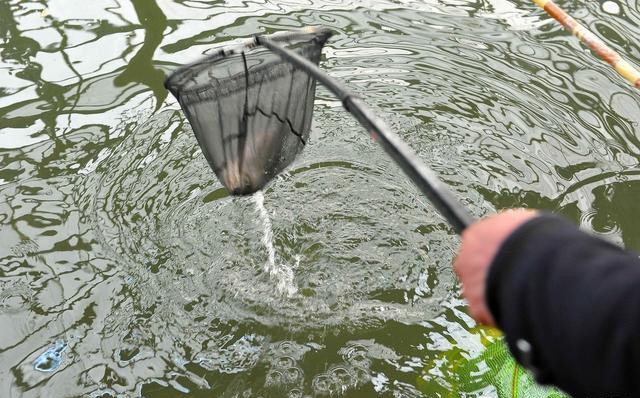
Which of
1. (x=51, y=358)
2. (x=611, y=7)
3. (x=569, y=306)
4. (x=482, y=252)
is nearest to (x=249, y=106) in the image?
(x=51, y=358)

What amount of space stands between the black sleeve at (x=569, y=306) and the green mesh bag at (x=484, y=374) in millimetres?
1370

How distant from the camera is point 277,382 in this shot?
2924mm

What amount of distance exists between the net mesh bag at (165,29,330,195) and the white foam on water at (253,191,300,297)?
31 centimetres

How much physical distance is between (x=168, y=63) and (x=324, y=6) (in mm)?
1234

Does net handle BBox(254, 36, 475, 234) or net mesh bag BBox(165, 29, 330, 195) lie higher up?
net handle BBox(254, 36, 475, 234)

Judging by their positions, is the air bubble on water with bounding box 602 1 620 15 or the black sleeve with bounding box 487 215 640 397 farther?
the air bubble on water with bounding box 602 1 620 15


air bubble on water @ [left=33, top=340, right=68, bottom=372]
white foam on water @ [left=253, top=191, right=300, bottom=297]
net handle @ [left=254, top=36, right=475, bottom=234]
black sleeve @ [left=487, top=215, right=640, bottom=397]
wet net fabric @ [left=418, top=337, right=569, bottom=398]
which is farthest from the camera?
white foam on water @ [left=253, top=191, right=300, bottom=297]

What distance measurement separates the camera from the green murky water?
3.04 metres

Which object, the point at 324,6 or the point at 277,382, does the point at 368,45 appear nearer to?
the point at 324,6

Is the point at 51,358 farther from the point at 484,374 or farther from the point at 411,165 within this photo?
the point at 411,165

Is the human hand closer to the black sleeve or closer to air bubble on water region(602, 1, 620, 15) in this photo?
the black sleeve

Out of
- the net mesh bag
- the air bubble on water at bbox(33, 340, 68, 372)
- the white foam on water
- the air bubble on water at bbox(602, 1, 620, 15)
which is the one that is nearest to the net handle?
the net mesh bag

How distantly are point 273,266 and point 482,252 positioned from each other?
211 centimetres

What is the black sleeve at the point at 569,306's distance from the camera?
1232 millimetres
